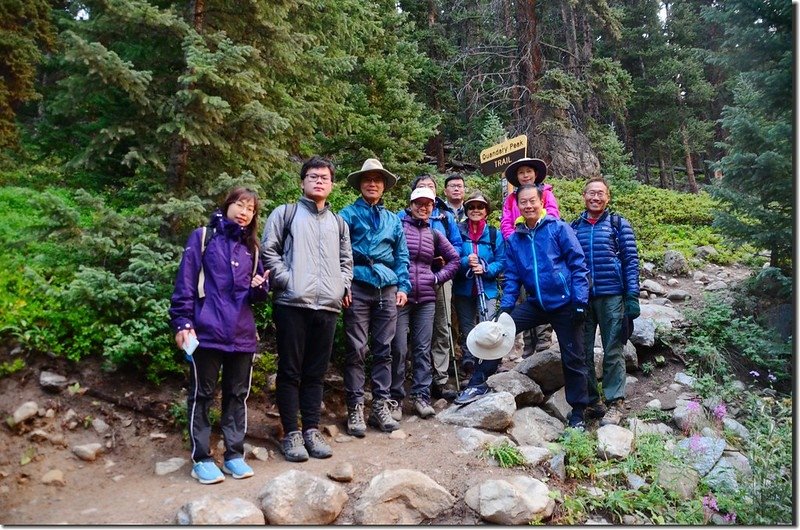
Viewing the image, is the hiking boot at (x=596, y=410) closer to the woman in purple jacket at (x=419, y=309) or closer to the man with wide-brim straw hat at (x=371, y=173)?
the woman in purple jacket at (x=419, y=309)

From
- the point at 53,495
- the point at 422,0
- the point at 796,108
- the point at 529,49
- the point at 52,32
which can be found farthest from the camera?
the point at 422,0

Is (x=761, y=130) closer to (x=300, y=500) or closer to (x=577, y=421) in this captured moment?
(x=577, y=421)

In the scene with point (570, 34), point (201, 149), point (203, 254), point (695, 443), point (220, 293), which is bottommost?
point (695, 443)

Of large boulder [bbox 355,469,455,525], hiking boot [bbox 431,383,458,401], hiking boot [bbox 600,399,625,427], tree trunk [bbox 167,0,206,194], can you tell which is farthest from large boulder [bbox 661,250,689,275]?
tree trunk [bbox 167,0,206,194]

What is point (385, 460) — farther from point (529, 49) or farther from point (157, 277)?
point (529, 49)

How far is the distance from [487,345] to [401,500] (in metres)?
2.25

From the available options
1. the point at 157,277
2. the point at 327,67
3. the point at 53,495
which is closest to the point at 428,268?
the point at 157,277

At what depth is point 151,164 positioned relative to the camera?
252 inches

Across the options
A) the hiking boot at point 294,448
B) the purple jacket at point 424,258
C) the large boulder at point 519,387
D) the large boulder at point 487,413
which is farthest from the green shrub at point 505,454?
the purple jacket at point 424,258

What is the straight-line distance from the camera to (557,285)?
5723 mm

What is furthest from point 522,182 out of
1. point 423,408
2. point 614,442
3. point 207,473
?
point 207,473

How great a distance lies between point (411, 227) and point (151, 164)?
343 centimetres

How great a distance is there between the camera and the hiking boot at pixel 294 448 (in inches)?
188

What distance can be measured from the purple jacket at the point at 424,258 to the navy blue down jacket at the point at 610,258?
A: 1.70 metres
